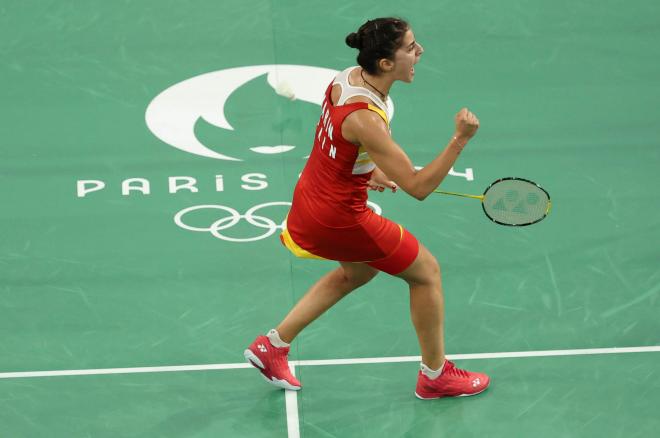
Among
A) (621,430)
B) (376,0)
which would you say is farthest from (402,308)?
(376,0)

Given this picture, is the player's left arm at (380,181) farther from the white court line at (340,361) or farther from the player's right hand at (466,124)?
the white court line at (340,361)

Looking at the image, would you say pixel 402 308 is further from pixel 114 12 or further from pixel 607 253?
pixel 114 12

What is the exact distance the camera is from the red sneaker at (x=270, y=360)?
6852mm

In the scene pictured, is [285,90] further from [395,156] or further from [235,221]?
[395,156]

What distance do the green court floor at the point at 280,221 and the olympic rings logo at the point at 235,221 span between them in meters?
0.02

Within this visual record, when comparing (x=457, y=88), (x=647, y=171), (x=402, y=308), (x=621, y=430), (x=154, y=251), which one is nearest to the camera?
(x=621, y=430)

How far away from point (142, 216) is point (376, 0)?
11.5 ft

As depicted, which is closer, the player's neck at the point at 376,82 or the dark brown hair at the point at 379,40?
the dark brown hair at the point at 379,40

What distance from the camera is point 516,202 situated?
6762mm

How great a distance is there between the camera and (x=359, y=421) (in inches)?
265

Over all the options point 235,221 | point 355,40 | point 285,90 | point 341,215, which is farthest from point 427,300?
point 285,90

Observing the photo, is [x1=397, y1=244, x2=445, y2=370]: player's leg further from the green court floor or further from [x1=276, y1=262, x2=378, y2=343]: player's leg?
the green court floor

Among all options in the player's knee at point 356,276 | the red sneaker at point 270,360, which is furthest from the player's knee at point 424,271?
the red sneaker at point 270,360

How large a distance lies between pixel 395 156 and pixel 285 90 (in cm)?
380
